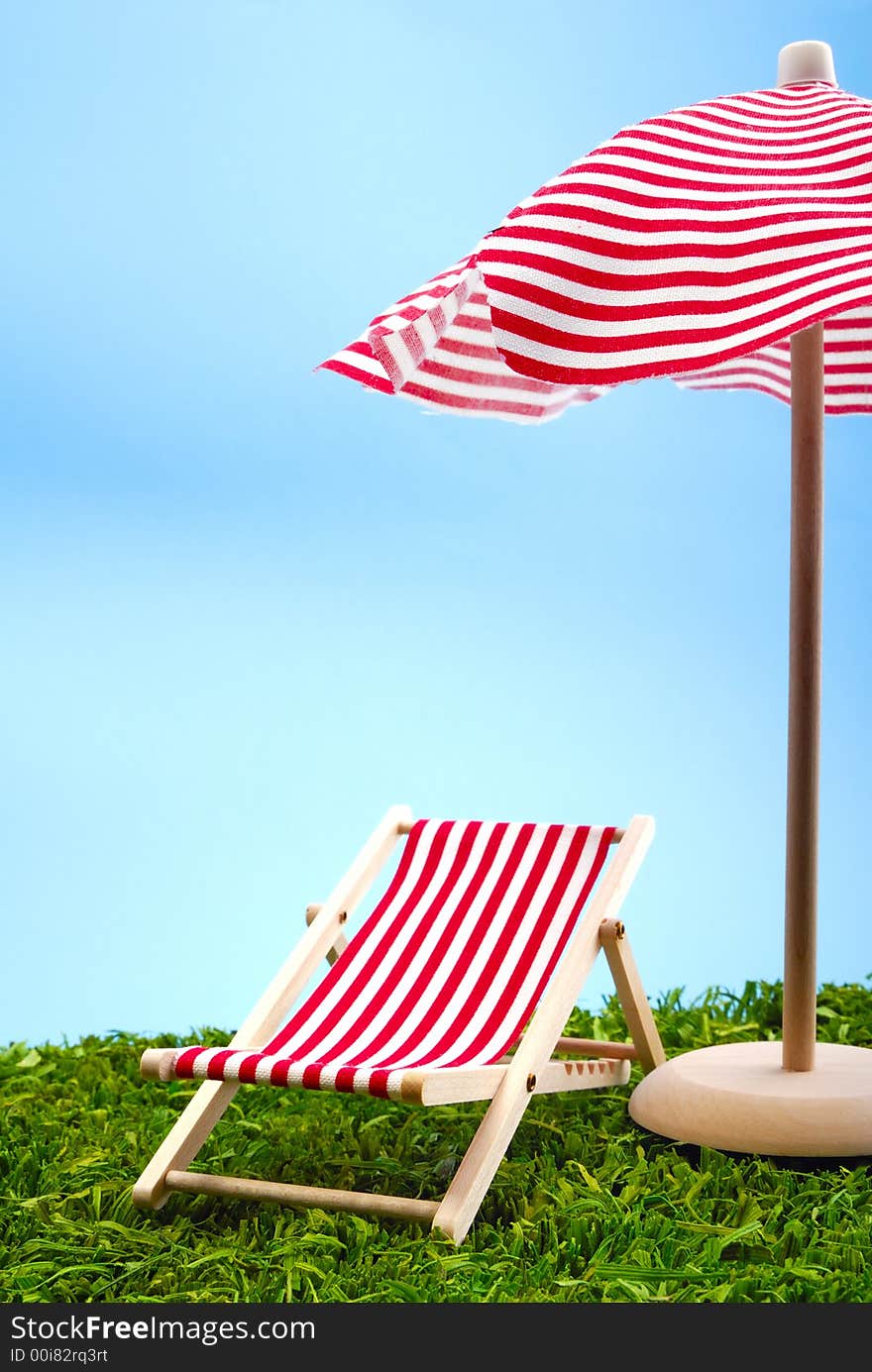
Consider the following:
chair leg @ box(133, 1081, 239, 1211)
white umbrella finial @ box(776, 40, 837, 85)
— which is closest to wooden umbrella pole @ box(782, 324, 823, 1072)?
white umbrella finial @ box(776, 40, 837, 85)

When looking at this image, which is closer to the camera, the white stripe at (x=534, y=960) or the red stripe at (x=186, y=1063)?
the red stripe at (x=186, y=1063)

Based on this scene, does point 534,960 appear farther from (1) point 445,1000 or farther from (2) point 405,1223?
(2) point 405,1223

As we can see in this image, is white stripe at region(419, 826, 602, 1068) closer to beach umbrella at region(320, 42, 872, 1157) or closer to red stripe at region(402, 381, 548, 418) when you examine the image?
beach umbrella at region(320, 42, 872, 1157)

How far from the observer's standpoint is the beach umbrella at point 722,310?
3104 millimetres

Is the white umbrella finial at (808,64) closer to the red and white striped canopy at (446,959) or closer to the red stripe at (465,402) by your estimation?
the red stripe at (465,402)

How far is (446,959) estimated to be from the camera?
3.99 m

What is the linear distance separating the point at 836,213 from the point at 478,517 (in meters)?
5.66

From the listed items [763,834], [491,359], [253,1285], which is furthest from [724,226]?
[763,834]

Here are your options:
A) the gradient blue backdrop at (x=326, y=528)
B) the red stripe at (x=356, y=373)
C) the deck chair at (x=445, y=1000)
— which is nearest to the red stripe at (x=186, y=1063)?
the deck chair at (x=445, y=1000)

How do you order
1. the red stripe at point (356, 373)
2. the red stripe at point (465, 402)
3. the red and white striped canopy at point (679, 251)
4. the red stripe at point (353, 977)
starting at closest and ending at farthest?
the red and white striped canopy at point (679, 251), the red stripe at point (353, 977), the red stripe at point (356, 373), the red stripe at point (465, 402)

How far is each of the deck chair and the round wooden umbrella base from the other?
215 millimetres

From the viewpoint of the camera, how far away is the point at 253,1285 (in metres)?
2.89

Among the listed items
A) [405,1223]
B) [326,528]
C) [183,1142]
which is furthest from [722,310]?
[326,528]

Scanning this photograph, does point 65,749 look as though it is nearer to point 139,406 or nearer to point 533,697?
point 139,406
